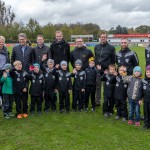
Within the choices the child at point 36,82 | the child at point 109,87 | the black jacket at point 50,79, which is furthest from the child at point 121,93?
the child at point 36,82

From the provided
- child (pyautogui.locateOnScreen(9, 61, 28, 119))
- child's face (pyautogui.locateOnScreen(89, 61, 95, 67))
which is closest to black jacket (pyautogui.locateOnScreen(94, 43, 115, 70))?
child's face (pyautogui.locateOnScreen(89, 61, 95, 67))

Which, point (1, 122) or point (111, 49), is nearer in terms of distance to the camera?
point (1, 122)

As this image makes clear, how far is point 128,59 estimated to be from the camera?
23.1ft

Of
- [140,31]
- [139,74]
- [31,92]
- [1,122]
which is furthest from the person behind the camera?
[140,31]

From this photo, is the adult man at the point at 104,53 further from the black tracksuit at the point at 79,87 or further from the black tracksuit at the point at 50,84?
the black tracksuit at the point at 50,84

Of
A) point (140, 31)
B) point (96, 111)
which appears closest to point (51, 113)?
point (96, 111)

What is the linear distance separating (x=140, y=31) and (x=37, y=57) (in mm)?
109564

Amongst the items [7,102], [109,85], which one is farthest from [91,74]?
[7,102]

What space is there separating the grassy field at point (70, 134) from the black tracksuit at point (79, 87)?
1.74 feet

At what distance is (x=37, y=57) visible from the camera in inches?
307

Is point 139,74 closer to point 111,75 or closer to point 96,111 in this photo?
point 111,75

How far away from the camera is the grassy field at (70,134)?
5.36 meters

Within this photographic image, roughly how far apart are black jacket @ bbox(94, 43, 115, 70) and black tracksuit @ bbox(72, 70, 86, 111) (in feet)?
2.28

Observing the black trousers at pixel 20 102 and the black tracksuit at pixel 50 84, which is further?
the black tracksuit at pixel 50 84
